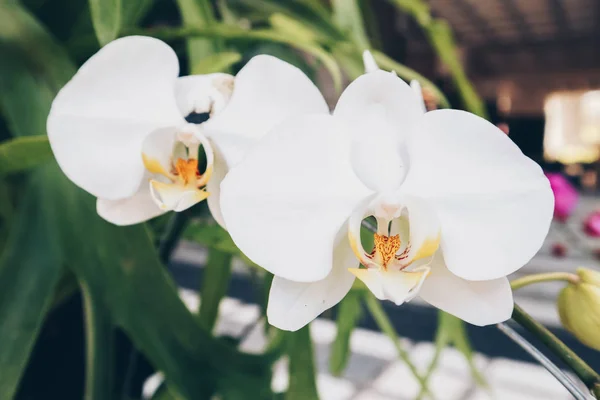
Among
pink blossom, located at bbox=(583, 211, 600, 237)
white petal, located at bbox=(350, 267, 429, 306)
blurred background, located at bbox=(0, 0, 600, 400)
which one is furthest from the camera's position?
pink blossom, located at bbox=(583, 211, 600, 237)

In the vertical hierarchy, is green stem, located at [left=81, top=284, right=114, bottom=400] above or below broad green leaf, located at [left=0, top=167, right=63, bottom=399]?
below

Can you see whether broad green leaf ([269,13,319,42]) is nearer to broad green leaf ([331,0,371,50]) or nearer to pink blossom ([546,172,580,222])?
broad green leaf ([331,0,371,50])

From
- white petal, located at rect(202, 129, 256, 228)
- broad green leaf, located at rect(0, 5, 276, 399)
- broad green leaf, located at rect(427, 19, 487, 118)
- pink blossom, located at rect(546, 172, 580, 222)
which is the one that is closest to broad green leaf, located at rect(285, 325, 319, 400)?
broad green leaf, located at rect(0, 5, 276, 399)

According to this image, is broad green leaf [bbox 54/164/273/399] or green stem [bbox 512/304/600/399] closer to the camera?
green stem [bbox 512/304/600/399]

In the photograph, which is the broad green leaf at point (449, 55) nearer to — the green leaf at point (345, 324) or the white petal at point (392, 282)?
the green leaf at point (345, 324)

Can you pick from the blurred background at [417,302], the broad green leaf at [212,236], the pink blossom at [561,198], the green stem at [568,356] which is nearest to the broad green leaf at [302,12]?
the blurred background at [417,302]

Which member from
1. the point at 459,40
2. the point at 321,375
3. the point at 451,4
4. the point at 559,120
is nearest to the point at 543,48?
the point at 459,40

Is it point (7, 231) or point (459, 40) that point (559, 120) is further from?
point (7, 231)

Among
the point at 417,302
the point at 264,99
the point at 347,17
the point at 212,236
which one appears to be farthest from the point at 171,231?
the point at 417,302
